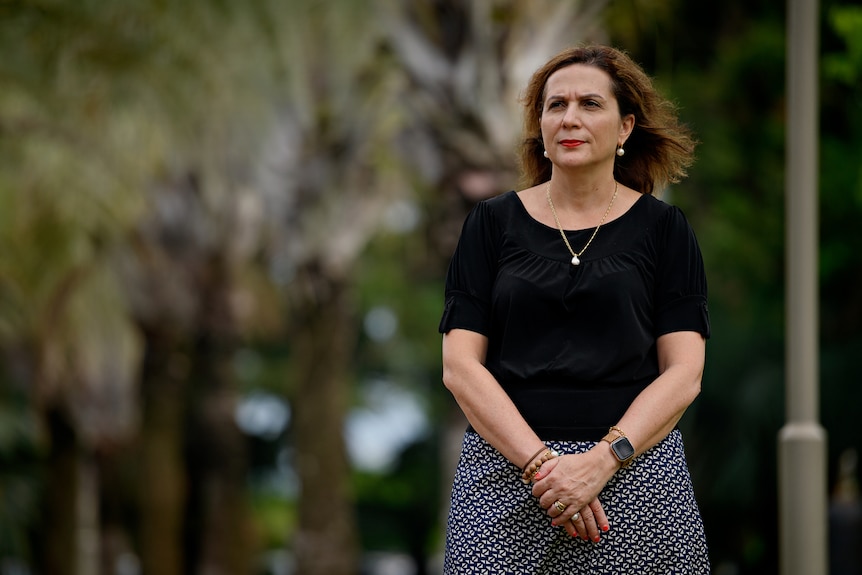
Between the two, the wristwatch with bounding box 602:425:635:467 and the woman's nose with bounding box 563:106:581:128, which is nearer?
the wristwatch with bounding box 602:425:635:467

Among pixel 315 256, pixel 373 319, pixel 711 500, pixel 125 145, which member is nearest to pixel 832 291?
pixel 711 500

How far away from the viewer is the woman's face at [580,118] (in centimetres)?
396

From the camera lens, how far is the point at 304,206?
15.3 meters

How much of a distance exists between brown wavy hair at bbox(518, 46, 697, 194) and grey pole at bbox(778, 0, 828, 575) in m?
4.51

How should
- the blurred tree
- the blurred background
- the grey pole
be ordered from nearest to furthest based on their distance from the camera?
the grey pole → the blurred background → the blurred tree

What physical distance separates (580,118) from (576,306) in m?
0.47

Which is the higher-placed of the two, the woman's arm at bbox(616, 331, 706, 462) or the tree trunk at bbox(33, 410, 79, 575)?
the tree trunk at bbox(33, 410, 79, 575)

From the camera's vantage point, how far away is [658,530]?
3.84m

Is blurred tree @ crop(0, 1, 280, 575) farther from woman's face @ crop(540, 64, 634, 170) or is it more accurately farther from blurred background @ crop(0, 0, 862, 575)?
woman's face @ crop(540, 64, 634, 170)

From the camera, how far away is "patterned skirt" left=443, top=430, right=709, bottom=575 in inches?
151

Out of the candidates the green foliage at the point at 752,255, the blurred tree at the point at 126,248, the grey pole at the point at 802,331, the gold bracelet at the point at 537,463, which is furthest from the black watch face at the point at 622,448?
the green foliage at the point at 752,255

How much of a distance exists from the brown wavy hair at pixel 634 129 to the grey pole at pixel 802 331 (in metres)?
4.51

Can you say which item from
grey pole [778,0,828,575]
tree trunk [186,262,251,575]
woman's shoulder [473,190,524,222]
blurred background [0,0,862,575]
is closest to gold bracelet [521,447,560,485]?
woman's shoulder [473,190,524,222]

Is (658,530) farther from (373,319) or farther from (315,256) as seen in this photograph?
(373,319)
